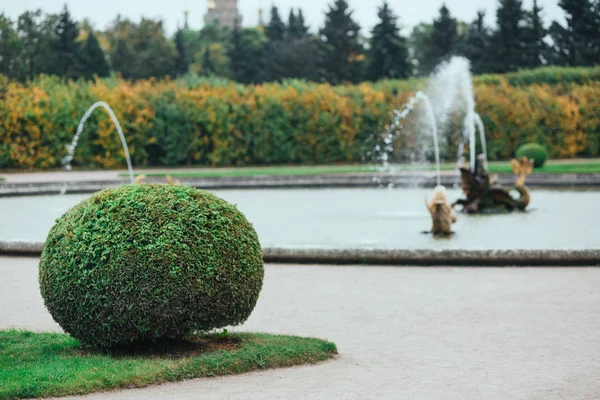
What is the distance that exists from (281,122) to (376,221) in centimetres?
1968

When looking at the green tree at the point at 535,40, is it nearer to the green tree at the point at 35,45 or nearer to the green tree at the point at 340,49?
the green tree at the point at 340,49

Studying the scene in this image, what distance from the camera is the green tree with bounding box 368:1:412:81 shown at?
59.3m

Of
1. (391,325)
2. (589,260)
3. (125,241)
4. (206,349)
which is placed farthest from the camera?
(589,260)

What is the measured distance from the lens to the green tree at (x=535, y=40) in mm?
61000

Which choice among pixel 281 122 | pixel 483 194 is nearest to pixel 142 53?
pixel 281 122

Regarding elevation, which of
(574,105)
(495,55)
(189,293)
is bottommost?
(189,293)

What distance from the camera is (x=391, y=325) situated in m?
7.92

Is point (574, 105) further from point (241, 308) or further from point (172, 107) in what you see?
point (241, 308)

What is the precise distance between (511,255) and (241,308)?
5.52 metres

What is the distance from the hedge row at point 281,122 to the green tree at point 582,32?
22.4 meters

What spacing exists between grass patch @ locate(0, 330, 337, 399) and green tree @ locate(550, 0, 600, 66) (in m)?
55.0

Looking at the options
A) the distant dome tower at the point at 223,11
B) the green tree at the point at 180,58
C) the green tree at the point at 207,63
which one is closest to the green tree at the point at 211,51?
the green tree at the point at 207,63

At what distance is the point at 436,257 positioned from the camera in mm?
11352

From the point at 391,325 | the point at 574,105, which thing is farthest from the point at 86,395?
the point at 574,105
